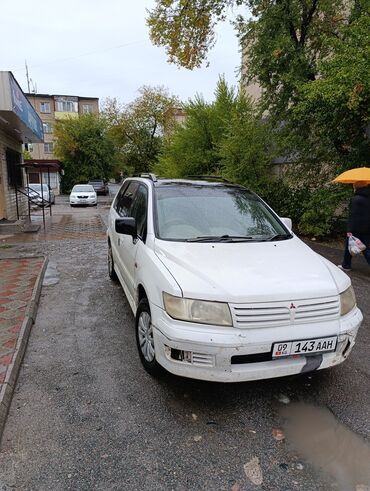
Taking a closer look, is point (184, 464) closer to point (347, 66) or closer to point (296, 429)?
point (296, 429)

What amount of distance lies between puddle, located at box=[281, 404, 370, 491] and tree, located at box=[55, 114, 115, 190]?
37279 millimetres

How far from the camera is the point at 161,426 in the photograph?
268 centimetres

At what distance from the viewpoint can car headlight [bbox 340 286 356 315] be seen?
2.89 meters

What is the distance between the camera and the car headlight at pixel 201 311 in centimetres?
262

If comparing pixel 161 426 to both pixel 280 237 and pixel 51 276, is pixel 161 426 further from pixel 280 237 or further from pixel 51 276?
pixel 51 276

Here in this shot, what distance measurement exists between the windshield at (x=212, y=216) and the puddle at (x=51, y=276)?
3.09m

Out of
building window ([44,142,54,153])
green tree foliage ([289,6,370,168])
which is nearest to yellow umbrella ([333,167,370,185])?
green tree foliage ([289,6,370,168])

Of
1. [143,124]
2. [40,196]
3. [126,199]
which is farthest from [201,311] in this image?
[143,124]

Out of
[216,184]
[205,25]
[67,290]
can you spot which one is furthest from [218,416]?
[205,25]

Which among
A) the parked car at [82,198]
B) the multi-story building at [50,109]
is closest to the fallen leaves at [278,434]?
the parked car at [82,198]

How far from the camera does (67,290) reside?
5.88m

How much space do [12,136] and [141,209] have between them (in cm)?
1298

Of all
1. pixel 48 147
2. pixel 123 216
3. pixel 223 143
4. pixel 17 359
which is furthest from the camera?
pixel 48 147

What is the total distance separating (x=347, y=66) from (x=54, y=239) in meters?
8.47
